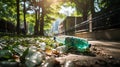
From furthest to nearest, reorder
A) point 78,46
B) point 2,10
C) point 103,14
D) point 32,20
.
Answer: point 32,20, point 2,10, point 103,14, point 78,46

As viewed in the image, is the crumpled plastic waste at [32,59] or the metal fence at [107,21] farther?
the metal fence at [107,21]

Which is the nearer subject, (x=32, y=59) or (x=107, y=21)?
(x=32, y=59)

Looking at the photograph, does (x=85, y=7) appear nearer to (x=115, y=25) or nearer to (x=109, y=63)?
(x=115, y=25)

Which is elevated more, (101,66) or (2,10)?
(2,10)

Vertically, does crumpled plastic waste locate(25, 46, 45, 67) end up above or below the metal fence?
below

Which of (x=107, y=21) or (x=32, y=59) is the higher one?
(x=107, y=21)

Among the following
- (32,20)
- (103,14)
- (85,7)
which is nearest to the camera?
(103,14)

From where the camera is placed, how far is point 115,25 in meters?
12.4

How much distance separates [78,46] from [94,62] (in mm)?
1798

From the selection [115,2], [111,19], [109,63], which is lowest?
[109,63]

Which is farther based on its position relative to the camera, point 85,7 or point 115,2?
point 85,7

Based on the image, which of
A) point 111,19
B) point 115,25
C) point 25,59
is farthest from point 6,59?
point 111,19

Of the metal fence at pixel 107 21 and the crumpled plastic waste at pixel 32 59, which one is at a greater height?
the metal fence at pixel 107 21

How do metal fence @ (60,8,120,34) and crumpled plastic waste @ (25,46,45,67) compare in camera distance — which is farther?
metal fence @ (60,8,120,34)
